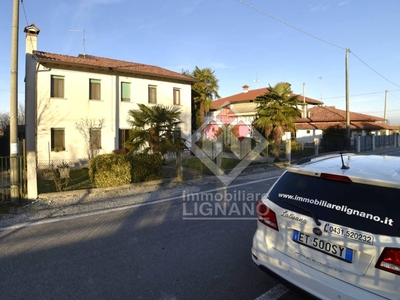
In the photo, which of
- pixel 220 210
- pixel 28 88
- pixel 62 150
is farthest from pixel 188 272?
pixel 28 88

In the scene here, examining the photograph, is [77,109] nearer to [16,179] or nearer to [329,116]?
[16,179]

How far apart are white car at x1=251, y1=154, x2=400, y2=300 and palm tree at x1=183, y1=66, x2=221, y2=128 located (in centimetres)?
2231

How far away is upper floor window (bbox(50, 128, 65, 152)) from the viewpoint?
1521 centimetres

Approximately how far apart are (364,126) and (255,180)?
27.7 metres

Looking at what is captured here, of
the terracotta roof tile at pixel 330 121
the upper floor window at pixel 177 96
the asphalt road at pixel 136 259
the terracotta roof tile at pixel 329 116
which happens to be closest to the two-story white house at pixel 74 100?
the upper floor window at pixel 177 96

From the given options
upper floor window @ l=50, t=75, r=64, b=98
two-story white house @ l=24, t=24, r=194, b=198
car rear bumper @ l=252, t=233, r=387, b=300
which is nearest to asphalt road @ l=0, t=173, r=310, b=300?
car rear bumper @ l=252, t=233, r=387, b=300

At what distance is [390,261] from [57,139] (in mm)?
16671

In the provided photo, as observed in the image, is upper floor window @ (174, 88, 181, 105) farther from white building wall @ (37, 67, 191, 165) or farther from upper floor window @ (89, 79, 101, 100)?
upper floor window @ (89, 79, 101, 100)

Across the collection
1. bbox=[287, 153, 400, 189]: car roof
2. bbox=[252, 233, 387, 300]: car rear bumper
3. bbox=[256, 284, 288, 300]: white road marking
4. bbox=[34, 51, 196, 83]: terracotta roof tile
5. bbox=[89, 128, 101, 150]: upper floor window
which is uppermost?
bbox=[34, 51, 196, 83]: terracotta roof tile

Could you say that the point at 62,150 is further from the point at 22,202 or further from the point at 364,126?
the point at 364,126

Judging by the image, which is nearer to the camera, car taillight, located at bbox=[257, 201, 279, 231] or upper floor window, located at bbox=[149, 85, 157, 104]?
car taillight, located at bbox=[257, 201, 279, 231]

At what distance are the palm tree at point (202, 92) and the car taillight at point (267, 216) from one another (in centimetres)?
2210

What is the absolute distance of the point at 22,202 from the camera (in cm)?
645

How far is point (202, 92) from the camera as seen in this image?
25250 mm
